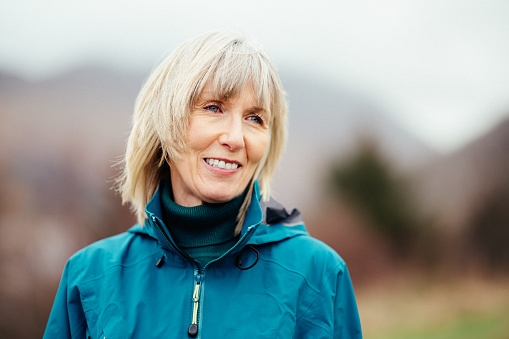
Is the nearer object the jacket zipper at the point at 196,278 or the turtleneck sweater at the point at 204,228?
the jacket zipper at the point at 196,278

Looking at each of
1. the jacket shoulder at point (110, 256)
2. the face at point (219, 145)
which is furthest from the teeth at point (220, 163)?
the jacket shoulder at point (110, 256)

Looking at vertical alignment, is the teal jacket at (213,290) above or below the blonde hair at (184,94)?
below

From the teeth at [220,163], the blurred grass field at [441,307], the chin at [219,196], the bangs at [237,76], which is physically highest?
the bangs at [237,76]

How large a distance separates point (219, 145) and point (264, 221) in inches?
13.1

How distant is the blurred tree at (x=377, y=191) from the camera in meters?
3.25

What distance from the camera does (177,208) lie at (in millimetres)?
1312

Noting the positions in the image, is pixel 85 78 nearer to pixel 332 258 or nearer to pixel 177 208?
pixel 177 208

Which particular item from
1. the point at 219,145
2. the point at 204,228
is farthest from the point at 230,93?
the point at 204,228

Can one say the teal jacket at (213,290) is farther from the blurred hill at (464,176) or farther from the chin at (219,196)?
the blurred hill at (464,176)

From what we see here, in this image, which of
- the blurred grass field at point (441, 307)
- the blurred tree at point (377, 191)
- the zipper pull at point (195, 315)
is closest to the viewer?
the zipper pull at point (195, 315)

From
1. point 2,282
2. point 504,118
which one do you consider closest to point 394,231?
point 504,118

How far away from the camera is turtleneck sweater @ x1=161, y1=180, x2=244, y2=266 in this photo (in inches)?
50.7

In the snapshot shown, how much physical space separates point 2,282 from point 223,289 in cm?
246

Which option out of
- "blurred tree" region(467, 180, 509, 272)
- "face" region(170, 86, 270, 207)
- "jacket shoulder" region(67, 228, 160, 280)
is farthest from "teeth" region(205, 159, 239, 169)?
"blurred tree" region(467, 180, 509, 272)
